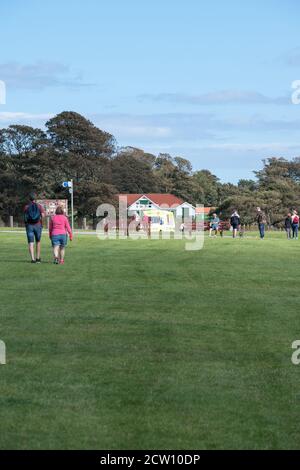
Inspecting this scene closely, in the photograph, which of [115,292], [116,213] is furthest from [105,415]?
[116,213]

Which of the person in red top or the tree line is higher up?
the tree line

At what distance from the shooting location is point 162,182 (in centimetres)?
13838

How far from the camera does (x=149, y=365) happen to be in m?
8.74

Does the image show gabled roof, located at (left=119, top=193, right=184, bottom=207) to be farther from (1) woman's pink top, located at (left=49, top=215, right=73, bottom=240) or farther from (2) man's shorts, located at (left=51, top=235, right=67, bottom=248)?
(2) man's shorts, located at (left=51, top=235, right=67, bottom=248)

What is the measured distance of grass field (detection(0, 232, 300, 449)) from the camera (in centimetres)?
640

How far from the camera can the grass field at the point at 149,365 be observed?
252 inches

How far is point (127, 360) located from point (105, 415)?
221cm

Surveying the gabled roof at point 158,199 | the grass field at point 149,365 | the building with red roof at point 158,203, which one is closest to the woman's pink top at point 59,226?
the grass field at point 149,365

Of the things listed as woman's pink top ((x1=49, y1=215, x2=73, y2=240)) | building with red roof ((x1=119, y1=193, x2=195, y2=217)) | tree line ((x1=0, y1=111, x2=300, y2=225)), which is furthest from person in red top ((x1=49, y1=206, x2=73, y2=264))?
building with red roof ((x1=119, y1=193, x2=195, y2=217))

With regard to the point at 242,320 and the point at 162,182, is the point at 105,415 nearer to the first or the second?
the point at 242,320

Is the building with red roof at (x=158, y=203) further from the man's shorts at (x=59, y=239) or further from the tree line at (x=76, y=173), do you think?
the man's shorts at (x=59, y=239)

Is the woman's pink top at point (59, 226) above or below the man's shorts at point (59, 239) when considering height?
above

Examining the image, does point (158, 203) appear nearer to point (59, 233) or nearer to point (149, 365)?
point (59, 233)

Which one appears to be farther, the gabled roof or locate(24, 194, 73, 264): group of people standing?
the gabled roof
